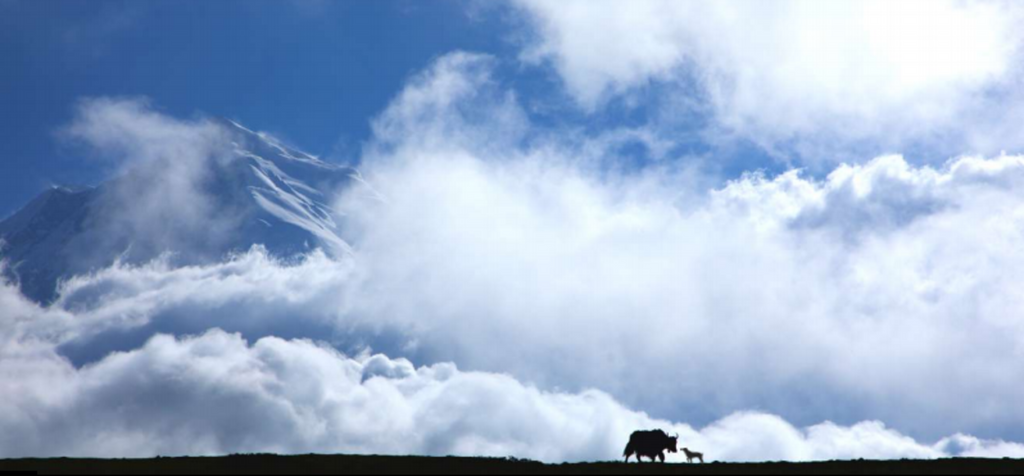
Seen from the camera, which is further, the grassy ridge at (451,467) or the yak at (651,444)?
the yak at (651,444)

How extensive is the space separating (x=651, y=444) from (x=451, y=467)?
802 inches

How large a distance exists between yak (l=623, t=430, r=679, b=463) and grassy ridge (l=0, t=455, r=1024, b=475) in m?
11.5

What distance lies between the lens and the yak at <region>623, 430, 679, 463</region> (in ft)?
217

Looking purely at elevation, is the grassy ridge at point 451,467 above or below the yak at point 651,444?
below

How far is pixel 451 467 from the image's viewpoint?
168ft

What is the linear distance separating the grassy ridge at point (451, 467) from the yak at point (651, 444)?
37.7 feet

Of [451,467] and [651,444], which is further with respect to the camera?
[651,444]

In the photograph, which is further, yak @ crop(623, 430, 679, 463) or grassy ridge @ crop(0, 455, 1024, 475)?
yak @ crop(623, 430, 679, 463)

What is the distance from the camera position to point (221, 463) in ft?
181

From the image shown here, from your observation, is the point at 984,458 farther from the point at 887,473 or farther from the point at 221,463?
the point at 221,463

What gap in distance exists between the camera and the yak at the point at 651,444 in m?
66.2

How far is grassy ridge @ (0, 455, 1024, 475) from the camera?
49.2 metres

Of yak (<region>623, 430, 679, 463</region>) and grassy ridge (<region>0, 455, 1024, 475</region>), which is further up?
yak (<region>623, 430, 679, 463</region>)

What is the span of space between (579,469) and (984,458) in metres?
24.2
